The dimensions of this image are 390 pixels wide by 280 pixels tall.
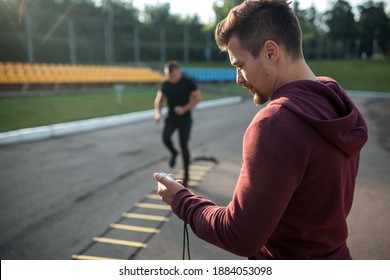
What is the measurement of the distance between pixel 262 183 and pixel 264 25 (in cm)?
58

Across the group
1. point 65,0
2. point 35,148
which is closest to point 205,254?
point 35,148

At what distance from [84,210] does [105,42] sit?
3149cm

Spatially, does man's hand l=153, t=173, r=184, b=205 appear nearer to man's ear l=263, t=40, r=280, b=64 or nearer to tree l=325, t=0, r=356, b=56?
man's ear l=263, t=40, r=280, b=64

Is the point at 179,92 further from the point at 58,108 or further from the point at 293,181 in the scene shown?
the point at 58,108

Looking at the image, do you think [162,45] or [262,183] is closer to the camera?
[262,183]

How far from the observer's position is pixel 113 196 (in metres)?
5.22

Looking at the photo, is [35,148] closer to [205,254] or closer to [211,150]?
[211,150]

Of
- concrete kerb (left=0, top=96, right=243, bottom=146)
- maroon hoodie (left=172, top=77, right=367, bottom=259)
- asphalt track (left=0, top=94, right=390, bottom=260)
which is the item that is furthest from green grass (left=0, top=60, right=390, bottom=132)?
maroon hoodie (left=172, top=77, right=367, bottom=259)

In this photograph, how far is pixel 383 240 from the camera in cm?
370

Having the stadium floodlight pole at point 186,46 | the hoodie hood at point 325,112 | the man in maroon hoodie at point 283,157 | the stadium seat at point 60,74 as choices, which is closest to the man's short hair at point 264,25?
the man in maroon hoodie at point 283,157

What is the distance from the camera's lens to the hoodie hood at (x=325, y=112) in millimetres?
1125

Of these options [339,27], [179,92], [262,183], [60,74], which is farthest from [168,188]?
[339,27]
